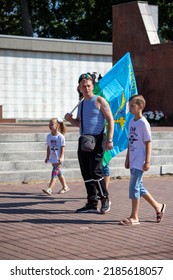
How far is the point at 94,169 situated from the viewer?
9.39 metres

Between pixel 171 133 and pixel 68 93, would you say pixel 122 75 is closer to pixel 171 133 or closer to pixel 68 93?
pixel 171 133

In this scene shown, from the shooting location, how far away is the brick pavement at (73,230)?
23.1ft

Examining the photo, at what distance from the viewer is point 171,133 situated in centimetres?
1599

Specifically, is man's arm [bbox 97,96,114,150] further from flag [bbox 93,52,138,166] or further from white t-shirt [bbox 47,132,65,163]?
white t-shirt [bbox 47,132,65,163]

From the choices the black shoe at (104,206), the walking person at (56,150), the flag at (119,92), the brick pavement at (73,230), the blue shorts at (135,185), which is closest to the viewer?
the brick pavement at (73,230)

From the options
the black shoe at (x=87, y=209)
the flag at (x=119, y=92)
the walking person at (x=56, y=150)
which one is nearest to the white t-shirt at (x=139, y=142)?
the black shoe at (x=87, y=209)

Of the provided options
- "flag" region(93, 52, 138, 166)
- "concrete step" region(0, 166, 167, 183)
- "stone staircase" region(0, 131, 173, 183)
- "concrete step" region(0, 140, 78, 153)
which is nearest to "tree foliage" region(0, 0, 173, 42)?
"stone staircase" region(0, 131, 173, 183)

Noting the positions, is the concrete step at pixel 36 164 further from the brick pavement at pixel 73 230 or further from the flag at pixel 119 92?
the flag at pixel 119 92

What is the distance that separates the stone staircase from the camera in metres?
12.6

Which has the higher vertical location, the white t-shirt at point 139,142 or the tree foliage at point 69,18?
the tree foliage at point 69,18

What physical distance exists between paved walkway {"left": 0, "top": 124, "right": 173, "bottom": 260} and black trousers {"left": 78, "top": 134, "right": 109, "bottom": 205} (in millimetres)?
305

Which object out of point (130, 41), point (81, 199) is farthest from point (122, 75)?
point (130, 41)

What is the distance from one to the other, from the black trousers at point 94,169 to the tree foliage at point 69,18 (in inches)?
1452

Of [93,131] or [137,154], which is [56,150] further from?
[137,154]
